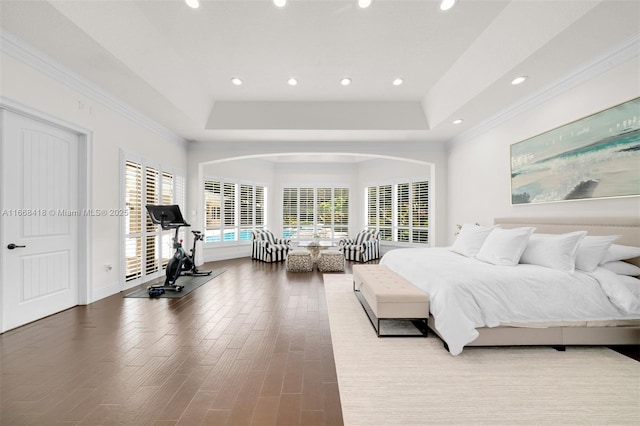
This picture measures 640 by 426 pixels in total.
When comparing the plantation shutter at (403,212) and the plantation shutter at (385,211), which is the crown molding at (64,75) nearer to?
the plantation shutter at (385,211)

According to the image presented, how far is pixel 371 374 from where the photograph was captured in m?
2.11

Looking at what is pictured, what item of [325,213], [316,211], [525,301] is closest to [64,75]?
[525,301]

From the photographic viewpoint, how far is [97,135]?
12.6 feet

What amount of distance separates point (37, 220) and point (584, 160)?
6384mm

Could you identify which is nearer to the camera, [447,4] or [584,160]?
[447,4]

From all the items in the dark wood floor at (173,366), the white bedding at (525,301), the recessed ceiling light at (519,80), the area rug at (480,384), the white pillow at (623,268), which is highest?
the recessed ceiling light at (519,80)

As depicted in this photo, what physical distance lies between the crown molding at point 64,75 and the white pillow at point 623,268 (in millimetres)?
6323

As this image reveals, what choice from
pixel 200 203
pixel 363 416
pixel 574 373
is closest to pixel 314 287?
pixel 363 416

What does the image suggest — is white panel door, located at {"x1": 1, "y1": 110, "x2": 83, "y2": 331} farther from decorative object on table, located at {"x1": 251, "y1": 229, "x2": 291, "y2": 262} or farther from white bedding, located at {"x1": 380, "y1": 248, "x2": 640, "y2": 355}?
white bedding, located at {"x1": 380, "y1": 248, "x2": 640, "y2": 355}

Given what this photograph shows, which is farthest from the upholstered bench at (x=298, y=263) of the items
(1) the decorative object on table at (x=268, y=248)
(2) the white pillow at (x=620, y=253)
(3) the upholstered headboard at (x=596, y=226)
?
(2) the white pillow at (x=620, y=253)

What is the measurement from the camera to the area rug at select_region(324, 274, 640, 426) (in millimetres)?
1671

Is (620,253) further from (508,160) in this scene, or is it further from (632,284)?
(508,160)

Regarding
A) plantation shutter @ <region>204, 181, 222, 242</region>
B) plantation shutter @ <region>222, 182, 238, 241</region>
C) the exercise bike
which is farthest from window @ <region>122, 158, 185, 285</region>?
plantation shutter @ <region>222, 182, 238, 241</region>

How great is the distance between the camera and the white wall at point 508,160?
9.27 ft
